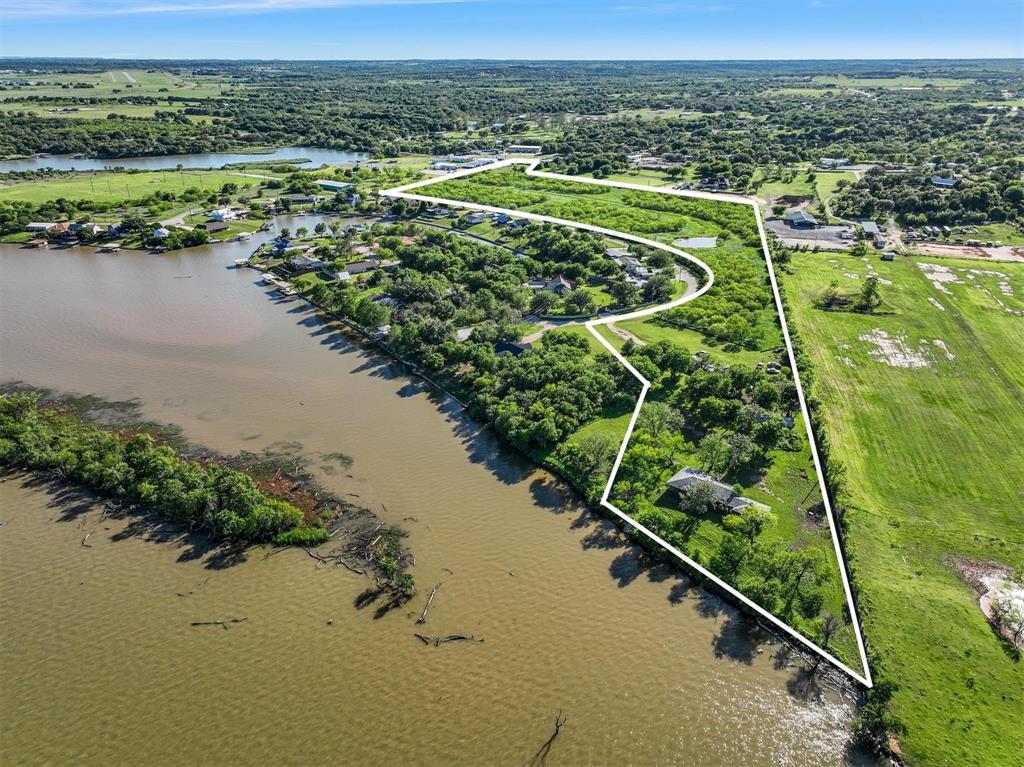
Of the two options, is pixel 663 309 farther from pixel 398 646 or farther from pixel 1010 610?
pixel 398 646

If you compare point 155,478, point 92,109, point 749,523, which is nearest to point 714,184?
point 749,523

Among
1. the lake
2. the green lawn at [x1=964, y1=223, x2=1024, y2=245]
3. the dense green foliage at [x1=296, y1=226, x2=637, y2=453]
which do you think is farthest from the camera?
the lake

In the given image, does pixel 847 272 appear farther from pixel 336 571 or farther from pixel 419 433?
pixel 336 571

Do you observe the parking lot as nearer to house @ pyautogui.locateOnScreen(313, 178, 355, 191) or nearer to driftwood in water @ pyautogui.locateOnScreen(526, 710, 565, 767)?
driftwood in water @ pyautogui.locateOnScreen(526, 710, 565, 767)

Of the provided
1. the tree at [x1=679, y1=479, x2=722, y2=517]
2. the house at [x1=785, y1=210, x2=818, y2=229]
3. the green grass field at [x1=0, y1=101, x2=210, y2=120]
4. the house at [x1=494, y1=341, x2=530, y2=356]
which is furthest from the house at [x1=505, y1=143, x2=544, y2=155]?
the tree at [x1=679, y1=479, x2=722, y2=517]

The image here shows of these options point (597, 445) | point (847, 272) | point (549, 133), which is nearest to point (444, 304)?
point (597, 445)

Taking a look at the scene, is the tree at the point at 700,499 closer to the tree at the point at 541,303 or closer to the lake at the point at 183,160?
the tree at the point at 541,303
